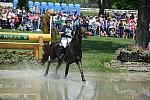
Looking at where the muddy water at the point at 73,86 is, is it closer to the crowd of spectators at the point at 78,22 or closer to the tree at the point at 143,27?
the tree at the point at 143,27

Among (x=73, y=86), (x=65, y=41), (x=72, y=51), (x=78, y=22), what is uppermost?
(x=65, y=41)

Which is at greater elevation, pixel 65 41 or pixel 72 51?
pixel 65 41

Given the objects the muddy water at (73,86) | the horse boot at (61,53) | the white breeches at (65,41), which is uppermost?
the white breeches at (65,41)

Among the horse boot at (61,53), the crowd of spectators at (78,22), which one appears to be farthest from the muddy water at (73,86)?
Answer: the crowd of spectators at (78,22)

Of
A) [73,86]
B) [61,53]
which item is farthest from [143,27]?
[73,86]

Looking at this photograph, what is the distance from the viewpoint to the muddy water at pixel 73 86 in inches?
504

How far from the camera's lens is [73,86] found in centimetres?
1481

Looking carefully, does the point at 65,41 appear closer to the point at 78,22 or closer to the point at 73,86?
the point at 73,86

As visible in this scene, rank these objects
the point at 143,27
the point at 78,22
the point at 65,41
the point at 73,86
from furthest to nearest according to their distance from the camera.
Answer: the point at 78,22
the point at 143,27
the point at 65,41
the point at 73,86

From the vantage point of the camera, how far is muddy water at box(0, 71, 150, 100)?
12.8m

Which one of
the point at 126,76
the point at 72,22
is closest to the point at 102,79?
the point at 126,76

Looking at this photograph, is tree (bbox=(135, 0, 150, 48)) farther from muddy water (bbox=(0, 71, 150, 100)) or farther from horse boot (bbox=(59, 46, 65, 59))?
horse boot (bbox=(59, 46, 65, 59))

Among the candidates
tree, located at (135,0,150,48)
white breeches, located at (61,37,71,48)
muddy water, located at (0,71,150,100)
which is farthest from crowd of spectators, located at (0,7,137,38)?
white breeches, located at (61,37,71,48)

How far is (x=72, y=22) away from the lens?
37000mm
